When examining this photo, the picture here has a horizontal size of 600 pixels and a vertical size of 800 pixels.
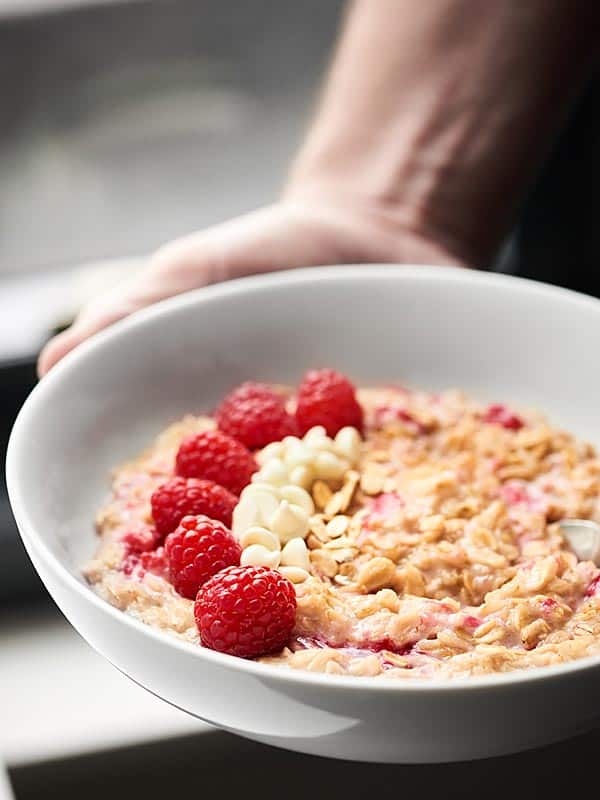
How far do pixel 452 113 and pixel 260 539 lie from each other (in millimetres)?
665

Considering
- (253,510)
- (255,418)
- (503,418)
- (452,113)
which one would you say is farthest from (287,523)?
(452,113)

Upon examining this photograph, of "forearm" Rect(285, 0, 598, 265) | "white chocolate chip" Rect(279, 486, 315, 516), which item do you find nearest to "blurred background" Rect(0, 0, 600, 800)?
"forearm" Rect(285, 0, 598, 265)

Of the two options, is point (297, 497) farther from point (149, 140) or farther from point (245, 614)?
point (149, 140)

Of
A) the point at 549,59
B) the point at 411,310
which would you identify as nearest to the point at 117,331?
the point at 411,310

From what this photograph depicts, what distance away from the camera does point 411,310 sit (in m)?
1.04

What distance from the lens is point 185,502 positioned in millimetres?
807

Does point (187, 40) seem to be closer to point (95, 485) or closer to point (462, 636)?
point (95, 485)

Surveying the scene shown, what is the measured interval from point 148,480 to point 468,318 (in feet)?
1.07

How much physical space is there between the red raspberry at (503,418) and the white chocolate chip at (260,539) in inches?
10.2

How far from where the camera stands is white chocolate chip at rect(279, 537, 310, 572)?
771 mm

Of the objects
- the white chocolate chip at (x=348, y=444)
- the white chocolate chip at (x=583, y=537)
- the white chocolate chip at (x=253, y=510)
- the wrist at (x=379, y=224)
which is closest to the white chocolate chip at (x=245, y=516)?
the white chocolate chip at (x=253, y=510)

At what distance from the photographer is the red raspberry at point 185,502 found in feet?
2.65

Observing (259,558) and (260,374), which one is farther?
(260,374)

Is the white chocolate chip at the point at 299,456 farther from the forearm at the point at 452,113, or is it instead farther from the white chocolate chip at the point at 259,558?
the forearm at the point at 452,113
